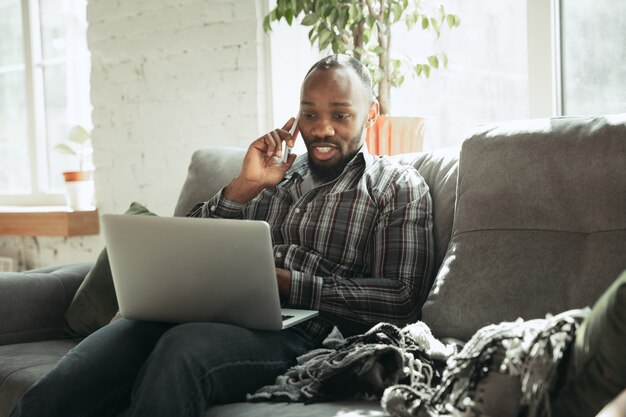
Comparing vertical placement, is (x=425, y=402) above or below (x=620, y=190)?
below

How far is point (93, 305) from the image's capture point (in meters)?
2.30

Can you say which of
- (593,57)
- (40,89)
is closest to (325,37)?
(593,57)

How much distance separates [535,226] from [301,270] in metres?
0.58

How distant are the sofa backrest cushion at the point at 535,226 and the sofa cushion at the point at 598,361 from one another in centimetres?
59

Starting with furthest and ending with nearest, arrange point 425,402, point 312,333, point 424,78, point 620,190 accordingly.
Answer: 1. point 424,78
2. point 312,333
3. point 620,190
4. point 425,402

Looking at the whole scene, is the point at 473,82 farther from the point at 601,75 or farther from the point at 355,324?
the point at 355,324

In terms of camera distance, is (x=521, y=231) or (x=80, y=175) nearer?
(x=521, y=231)

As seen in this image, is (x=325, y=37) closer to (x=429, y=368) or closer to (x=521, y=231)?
(x=521, y=231)

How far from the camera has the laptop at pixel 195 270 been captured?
1545mm

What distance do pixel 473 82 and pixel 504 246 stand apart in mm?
1313

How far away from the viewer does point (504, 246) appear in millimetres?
1730

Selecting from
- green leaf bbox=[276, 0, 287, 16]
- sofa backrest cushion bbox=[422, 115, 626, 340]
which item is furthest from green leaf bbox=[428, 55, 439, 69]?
sofa backrest cushion bbox=[422, 115, 626, 340]

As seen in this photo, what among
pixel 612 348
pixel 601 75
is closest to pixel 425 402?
pixel 612 348

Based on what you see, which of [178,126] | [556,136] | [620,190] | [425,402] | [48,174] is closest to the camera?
[425,402]
